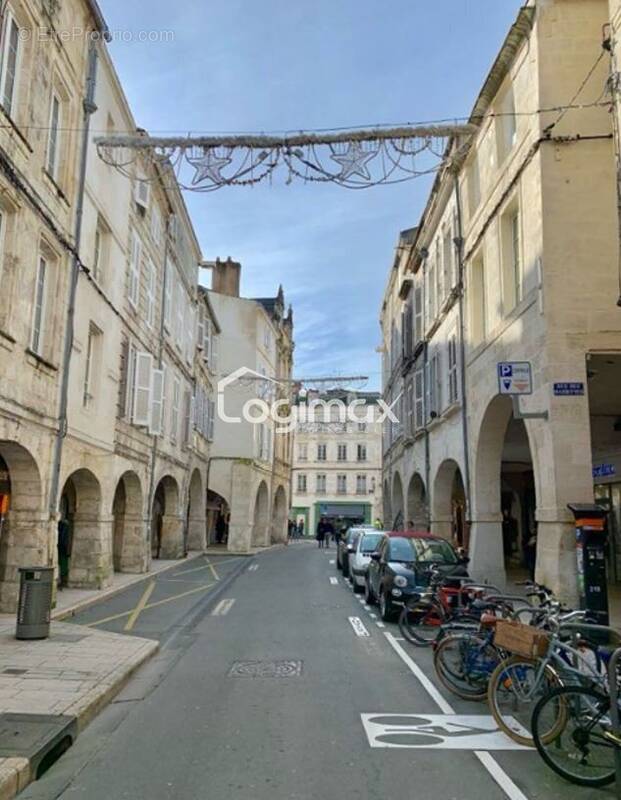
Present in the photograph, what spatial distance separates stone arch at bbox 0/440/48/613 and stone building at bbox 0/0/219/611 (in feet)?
0.07

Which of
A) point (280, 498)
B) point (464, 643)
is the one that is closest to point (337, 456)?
point (280, 498)

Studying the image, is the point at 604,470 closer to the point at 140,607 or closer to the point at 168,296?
the point at 140,607

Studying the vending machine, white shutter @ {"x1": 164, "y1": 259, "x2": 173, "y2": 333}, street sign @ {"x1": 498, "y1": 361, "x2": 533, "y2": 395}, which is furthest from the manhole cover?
white shutter @ {"x1": 164, "y1": 259, "x2": 173, "y2": 333}

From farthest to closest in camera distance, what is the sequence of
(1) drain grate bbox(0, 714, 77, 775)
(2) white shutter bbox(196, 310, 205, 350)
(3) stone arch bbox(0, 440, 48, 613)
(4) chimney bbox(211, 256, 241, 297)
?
1. (4) chimney bbox(211, 256, 241, 297)
2. (2) white shutter bbox(196, 310, 205, 350)
3. (3) stone arch bbox(0, 440, 48, 613)
4. (1) drain grate bbox(0, 714, 77, 775)

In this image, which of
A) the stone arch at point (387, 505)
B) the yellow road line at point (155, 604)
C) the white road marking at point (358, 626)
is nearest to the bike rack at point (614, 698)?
the white road marking at point (358, 626)

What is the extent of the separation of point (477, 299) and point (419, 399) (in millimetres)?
7315

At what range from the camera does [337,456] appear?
213ft

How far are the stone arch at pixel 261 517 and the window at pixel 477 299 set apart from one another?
901 inches

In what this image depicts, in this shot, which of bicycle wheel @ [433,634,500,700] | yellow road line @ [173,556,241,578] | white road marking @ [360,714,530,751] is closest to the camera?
white road marking @ [360,714,530,751]

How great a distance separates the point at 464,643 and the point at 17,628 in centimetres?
607

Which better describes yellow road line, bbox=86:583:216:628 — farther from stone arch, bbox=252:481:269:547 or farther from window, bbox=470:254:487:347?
stone arch, bbox=252:481:269:547

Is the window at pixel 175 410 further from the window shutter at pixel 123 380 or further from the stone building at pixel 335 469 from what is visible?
the stone building at pixel 335 469

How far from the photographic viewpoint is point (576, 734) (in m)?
5.09

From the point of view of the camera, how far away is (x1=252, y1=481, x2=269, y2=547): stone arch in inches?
1481
